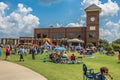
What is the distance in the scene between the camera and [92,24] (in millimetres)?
85375

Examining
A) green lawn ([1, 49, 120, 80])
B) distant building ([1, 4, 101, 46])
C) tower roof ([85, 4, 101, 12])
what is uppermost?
tower roof ([85, 4, 101, 12])

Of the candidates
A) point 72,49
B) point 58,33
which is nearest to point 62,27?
point 58,33

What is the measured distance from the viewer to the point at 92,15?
285 ft

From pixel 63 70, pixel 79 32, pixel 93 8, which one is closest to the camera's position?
pixel 63 70

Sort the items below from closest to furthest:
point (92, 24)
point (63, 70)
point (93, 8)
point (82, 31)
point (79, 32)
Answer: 1. point (63, 70)
2. point (92, 24)
3. point (93, 8)
4. point (82, 31)
5. point (79, 32)

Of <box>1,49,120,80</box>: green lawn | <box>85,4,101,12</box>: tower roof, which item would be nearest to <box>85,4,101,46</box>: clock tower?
<box>85,4,101,12</box>: tower roof

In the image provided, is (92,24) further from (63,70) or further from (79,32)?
(63,70)

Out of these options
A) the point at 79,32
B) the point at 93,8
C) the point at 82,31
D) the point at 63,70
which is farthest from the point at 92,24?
the point at 63,70

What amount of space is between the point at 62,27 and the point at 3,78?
3108 inches

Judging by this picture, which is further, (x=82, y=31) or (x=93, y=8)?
(x=82, y=31)

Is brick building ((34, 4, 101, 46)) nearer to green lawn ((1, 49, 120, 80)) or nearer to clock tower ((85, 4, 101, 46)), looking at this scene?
clock tower ((85, 4, 101, 46))

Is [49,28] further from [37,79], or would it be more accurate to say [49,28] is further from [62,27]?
[37,79]

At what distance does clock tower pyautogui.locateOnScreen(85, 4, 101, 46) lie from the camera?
84.4 m

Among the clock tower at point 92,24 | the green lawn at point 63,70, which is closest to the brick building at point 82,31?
the clock tower at point 92,24
